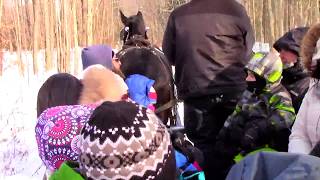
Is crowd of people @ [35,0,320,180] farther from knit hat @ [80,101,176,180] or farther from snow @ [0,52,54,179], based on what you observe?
snow @ [0,52,54,179]

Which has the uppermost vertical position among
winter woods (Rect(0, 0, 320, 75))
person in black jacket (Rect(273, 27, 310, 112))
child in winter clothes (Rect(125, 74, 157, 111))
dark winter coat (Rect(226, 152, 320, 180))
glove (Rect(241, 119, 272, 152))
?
dark winter coat (Rect(226, 152, 320, 180))

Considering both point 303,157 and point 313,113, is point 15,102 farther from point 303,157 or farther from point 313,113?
point 303,157

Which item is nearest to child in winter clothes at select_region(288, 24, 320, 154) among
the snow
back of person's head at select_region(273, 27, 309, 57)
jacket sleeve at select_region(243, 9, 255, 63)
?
back of person's head at select_region(273, 27, 309, 57)

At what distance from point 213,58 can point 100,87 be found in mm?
1903

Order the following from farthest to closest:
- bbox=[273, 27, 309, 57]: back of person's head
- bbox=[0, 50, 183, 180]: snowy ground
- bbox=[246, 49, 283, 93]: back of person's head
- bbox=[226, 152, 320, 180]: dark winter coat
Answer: bbox=[0, 50, 183, 180]: snowy ground → bbox=[273, 27, 309, 57]: back of person's head → bbox=[246, 49, 283, 93]: back of person's head → bbox=[226, 152, 320, 180]: dark winter coat

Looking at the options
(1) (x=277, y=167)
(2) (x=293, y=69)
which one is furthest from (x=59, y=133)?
(2) (x=293, y=69)

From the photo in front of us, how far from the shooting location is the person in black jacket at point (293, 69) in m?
3.71

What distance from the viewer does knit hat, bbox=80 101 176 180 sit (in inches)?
69.2

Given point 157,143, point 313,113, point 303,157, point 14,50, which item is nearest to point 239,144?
point 313,113

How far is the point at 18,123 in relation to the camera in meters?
8.13

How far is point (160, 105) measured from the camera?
460 cm

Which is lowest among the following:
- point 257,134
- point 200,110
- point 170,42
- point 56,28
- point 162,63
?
point 56,28

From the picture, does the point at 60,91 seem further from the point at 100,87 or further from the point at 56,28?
the point at 56,28

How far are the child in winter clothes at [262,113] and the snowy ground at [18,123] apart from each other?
2.63 meters
